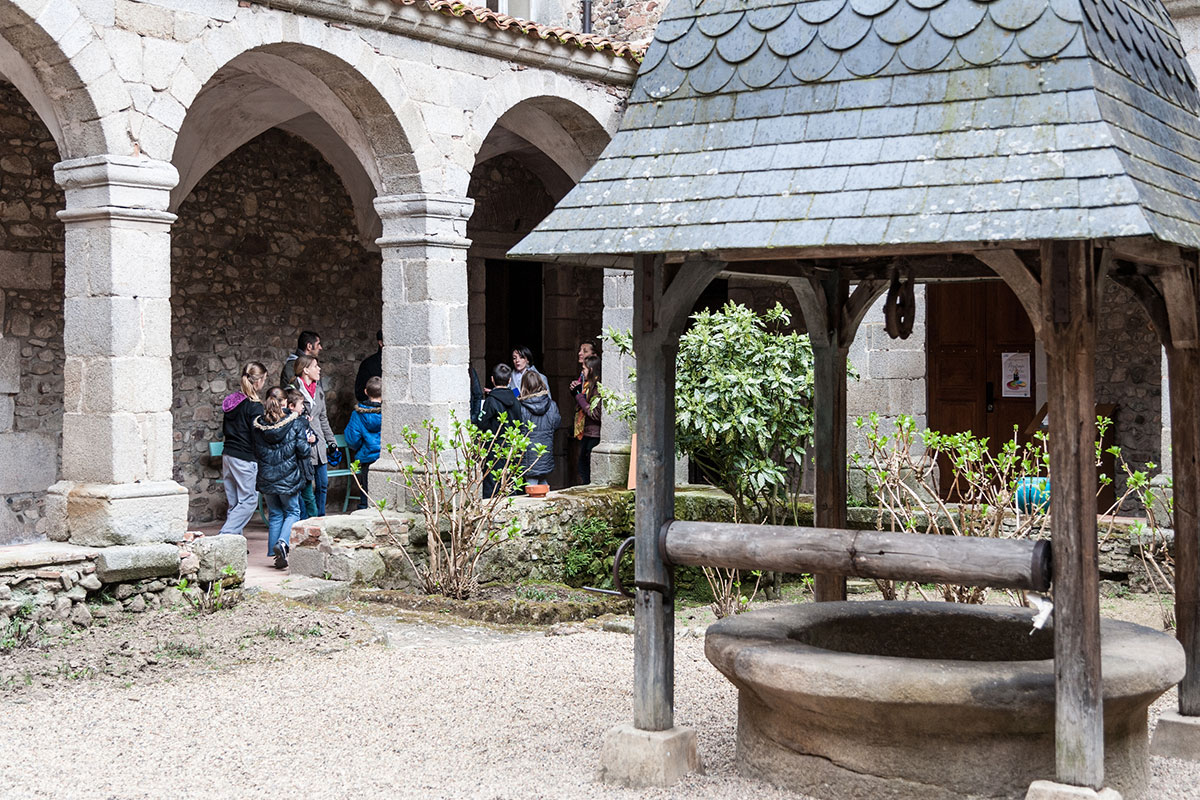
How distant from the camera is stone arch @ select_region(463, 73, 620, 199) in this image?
8695mm

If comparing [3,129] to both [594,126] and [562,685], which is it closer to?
[594,126]

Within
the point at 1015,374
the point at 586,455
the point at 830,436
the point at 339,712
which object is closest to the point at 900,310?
the point at 830,436

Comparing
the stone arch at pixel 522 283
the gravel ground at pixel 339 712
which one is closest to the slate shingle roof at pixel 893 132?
the gravel ground at pixel 339 712

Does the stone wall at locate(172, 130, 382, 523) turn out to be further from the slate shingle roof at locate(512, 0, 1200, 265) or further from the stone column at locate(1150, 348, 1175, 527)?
the slate shingle roof at locate(512, 0, 1200, 265)

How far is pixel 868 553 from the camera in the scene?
379cm

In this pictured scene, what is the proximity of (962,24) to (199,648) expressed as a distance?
14.2 ft

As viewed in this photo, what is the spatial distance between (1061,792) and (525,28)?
646cm

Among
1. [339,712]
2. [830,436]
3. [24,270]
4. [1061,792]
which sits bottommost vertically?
[339,712]

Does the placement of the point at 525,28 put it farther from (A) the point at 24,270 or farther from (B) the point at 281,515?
(A) the point at 24,270

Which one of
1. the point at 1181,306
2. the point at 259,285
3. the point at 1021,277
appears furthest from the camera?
the point at 259,285

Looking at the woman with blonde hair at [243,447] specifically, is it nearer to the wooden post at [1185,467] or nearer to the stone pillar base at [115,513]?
the stone pillar base at [115,513]

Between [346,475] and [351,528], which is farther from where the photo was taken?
[346,475]

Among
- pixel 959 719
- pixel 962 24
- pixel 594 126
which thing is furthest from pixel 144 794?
pixel 594 126

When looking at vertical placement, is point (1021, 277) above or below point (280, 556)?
above
